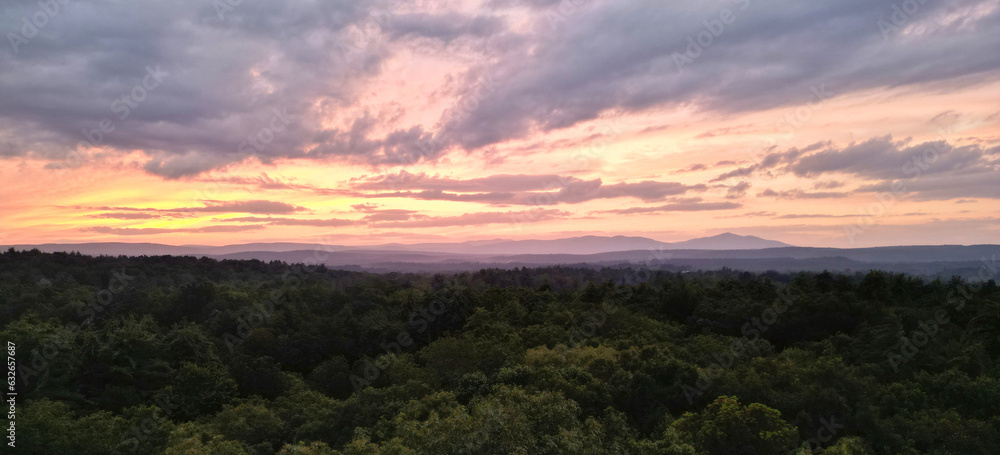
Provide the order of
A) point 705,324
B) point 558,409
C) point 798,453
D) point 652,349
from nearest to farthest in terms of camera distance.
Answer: point 798,453 < point 558,409 < point 652,349 < point 705,324

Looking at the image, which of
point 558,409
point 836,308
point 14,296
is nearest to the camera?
point 558,409

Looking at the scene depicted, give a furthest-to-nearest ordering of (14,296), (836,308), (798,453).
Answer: (14,296), (836,308), (798,453)

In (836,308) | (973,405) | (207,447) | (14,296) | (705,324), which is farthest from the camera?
(14,296)

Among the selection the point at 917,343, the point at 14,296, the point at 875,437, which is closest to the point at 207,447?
the point at 875,437

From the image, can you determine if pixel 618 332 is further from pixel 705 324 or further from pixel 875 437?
pixel 875 437

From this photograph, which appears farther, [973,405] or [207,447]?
[973,405]

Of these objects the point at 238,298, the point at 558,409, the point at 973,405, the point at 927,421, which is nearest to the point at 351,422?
the point at 558,409

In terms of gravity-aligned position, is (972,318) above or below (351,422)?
above

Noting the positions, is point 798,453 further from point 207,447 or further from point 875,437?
point 207,447

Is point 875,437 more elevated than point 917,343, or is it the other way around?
point 917,343
